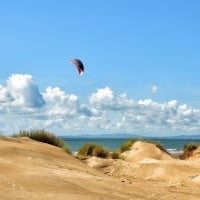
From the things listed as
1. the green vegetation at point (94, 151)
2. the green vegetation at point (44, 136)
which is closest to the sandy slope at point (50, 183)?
the green vegetation at point (44, 136)

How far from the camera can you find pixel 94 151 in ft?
94.3

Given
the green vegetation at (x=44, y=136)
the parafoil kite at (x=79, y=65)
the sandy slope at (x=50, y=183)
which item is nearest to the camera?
the sandy slope at (x=50, y=183)

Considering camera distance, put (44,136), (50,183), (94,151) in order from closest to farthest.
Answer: (50,183)
(44,136)
(94,151)

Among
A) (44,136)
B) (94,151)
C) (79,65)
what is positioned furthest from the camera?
(94,151)

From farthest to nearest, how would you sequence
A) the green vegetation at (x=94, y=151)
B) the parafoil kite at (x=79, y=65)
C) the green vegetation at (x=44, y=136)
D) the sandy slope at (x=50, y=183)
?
the green vegetation at (x=94, y=151) < the green vegetation at (x=44, y=136) < the parafoil kite at (x=79, y=65) < the sandy slope at (x=50, y=183)

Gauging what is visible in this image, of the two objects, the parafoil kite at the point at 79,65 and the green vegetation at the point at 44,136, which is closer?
the parafoil kite at the point at 79,65

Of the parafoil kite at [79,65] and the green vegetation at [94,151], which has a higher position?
the parafoil kite at [79,65]

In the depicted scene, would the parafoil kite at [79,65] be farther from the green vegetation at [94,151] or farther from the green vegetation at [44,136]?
the green vegetation at [94,151]

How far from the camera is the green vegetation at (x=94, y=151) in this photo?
28.4m

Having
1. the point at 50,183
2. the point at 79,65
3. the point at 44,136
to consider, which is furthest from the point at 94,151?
the point at 50,183

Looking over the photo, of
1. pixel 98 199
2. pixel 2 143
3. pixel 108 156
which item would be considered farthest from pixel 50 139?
pixel 98 199

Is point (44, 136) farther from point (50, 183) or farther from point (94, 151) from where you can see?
point (50, 183)

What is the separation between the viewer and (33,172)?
11.2 metres

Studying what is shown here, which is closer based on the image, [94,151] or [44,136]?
[44,136]
